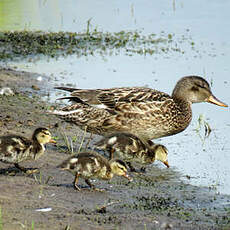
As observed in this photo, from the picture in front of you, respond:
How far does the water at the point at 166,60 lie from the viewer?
21.8ft

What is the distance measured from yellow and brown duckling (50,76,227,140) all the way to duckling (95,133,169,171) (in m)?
0.43

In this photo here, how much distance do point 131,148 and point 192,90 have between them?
1319mm

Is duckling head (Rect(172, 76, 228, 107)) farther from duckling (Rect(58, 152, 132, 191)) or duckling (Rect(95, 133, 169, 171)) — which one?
duckling (Rect(58, 152, 132, 191))

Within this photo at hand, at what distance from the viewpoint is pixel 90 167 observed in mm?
5203

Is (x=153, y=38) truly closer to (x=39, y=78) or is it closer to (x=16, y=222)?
(x=39, y=78)

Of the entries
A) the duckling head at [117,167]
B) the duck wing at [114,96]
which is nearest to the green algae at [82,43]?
the duck wing at [114,96]

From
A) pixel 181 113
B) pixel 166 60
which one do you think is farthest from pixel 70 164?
pixel 166 60

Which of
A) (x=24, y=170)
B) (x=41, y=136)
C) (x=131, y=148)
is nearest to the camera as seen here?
(x=24, y=170)

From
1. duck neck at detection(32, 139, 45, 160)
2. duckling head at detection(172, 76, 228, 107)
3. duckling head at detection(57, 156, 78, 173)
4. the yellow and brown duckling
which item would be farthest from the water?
duck neck at detection(32, 139, 45, 160)

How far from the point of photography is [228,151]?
663 cm

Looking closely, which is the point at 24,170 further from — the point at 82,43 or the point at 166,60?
the point at 82,43

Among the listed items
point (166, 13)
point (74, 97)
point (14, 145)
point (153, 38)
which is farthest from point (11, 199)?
point (166, 13)

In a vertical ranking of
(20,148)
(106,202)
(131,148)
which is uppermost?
(20,148)

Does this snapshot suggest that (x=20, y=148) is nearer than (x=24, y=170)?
Yes
